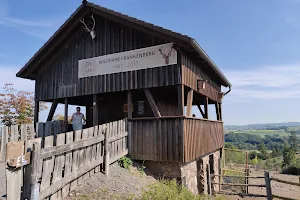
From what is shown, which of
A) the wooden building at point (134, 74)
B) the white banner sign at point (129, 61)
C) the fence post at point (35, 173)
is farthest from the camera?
the white banner sign at point (129, 61)

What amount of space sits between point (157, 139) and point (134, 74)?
2770mm

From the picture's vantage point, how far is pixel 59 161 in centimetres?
551

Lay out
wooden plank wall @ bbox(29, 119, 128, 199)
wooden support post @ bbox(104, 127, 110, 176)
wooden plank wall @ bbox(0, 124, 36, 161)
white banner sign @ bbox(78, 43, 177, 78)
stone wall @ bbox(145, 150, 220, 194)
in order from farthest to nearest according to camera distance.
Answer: white banner sign @ bbox(78, 43, 177, 78)
stone wall @ bbox(145, 150, 220, 194)
wooden plank wall @ bbox(0, 124, 36, 161)
wooden support post @ bbox(104, 127, 110, 176)
wooden plank wall @ bbox(29, 119, 128, 199)

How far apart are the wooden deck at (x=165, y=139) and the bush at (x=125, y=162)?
1.54 feet

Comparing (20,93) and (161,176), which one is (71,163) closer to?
(161,176)

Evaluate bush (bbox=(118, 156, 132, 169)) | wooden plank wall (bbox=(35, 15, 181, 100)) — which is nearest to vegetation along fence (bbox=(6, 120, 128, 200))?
bush (bbox=(118, 156, 132, 169))

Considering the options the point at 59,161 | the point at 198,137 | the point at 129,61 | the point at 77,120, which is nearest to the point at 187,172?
the point at 198,137

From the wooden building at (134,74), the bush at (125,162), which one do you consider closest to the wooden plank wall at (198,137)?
the wooden building at (134,74)

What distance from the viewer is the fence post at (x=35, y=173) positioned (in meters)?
4.38

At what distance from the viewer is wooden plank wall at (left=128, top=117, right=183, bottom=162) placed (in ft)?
28.0

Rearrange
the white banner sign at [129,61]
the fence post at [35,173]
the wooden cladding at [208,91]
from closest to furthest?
1. the fence post at [35,173]
2. the white banner sign at [129,61]
3. the wooden cladding at [208,91]

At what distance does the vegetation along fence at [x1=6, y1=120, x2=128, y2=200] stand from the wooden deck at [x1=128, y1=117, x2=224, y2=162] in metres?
1.05

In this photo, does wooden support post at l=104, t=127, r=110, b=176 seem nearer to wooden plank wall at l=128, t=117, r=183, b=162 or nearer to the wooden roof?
wooden plank wall at l=128, t=117, r=183, b=162

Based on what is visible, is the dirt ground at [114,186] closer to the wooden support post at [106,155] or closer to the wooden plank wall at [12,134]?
the wooden support post at [106,155]
